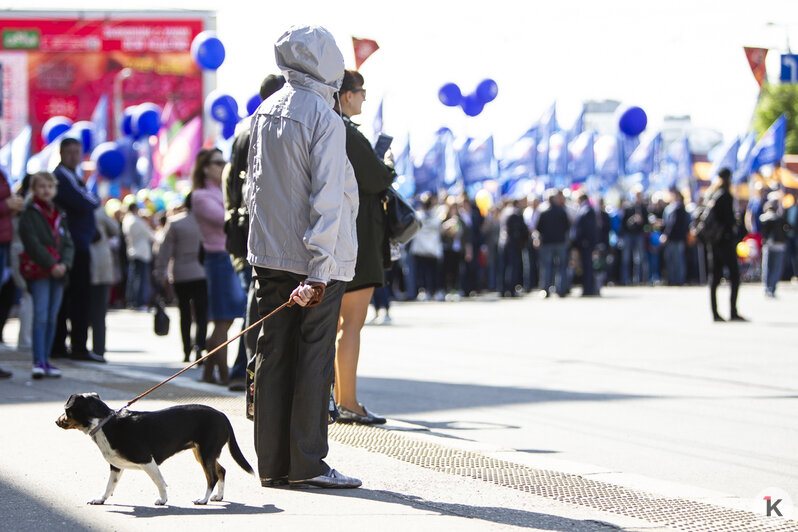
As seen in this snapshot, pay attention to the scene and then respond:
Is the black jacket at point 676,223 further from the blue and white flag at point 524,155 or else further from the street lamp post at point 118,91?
the street lamp post at point 118,91

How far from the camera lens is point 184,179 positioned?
43.5m

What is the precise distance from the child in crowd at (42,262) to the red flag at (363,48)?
612cm

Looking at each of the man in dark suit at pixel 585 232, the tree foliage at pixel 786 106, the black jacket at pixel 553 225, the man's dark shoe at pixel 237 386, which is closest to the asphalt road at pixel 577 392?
the man's dark shoe at pixel 237 386

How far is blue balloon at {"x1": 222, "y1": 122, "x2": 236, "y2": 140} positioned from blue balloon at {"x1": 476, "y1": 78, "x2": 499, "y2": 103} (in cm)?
652

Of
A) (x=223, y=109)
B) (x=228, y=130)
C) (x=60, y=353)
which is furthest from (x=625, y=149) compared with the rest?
(x=60, y=353)

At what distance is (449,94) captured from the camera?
27891 mm

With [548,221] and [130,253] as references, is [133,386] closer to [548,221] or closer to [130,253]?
[130,253]

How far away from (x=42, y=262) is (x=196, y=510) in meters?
5.03

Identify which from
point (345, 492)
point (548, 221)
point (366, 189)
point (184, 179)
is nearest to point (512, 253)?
point (548, 221)

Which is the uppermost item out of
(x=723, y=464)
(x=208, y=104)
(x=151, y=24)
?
(x=151, y=24)

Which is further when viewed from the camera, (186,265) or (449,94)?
(449,94)

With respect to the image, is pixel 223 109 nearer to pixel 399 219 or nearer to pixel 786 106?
pixel 399 219

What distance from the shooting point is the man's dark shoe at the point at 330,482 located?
5219mm

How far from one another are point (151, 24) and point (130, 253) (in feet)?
120
